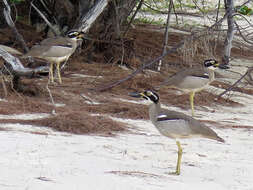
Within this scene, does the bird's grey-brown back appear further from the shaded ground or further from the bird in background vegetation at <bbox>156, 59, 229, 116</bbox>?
the bird in background vegetation at <bbox>156, 59, 229, 116</bbox>

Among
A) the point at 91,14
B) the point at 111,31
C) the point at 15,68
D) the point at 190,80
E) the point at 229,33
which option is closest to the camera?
the point at 15,68

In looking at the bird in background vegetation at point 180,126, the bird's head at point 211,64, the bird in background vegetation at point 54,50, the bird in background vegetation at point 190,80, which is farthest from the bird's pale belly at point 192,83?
the bird in background vegetation at point 180,126

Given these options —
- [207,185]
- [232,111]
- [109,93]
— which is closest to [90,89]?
[109,93]

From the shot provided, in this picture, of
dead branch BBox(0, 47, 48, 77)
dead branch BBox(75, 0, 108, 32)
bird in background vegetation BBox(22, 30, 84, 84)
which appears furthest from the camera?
dead branch BBox(75, 0, 108, 32)

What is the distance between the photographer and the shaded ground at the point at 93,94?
7438 mm

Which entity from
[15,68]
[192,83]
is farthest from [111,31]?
[15,68]

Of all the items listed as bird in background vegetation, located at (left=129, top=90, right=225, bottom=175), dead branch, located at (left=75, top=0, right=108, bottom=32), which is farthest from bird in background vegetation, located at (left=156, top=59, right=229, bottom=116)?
bird in background vegetation, located at (left=129, top=90, right=225, bottom=175)

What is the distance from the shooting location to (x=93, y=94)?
9859 mm

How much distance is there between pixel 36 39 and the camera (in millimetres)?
13547

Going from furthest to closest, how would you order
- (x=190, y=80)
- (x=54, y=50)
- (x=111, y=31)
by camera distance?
(x=111, y=31) → (x=54, y=50) → (x=190, y=80)

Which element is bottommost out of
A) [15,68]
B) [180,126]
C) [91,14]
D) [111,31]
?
[111,31]

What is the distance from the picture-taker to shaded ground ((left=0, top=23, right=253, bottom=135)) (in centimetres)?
744

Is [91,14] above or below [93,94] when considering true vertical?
above

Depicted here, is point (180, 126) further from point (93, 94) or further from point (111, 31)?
point (111, 31)
